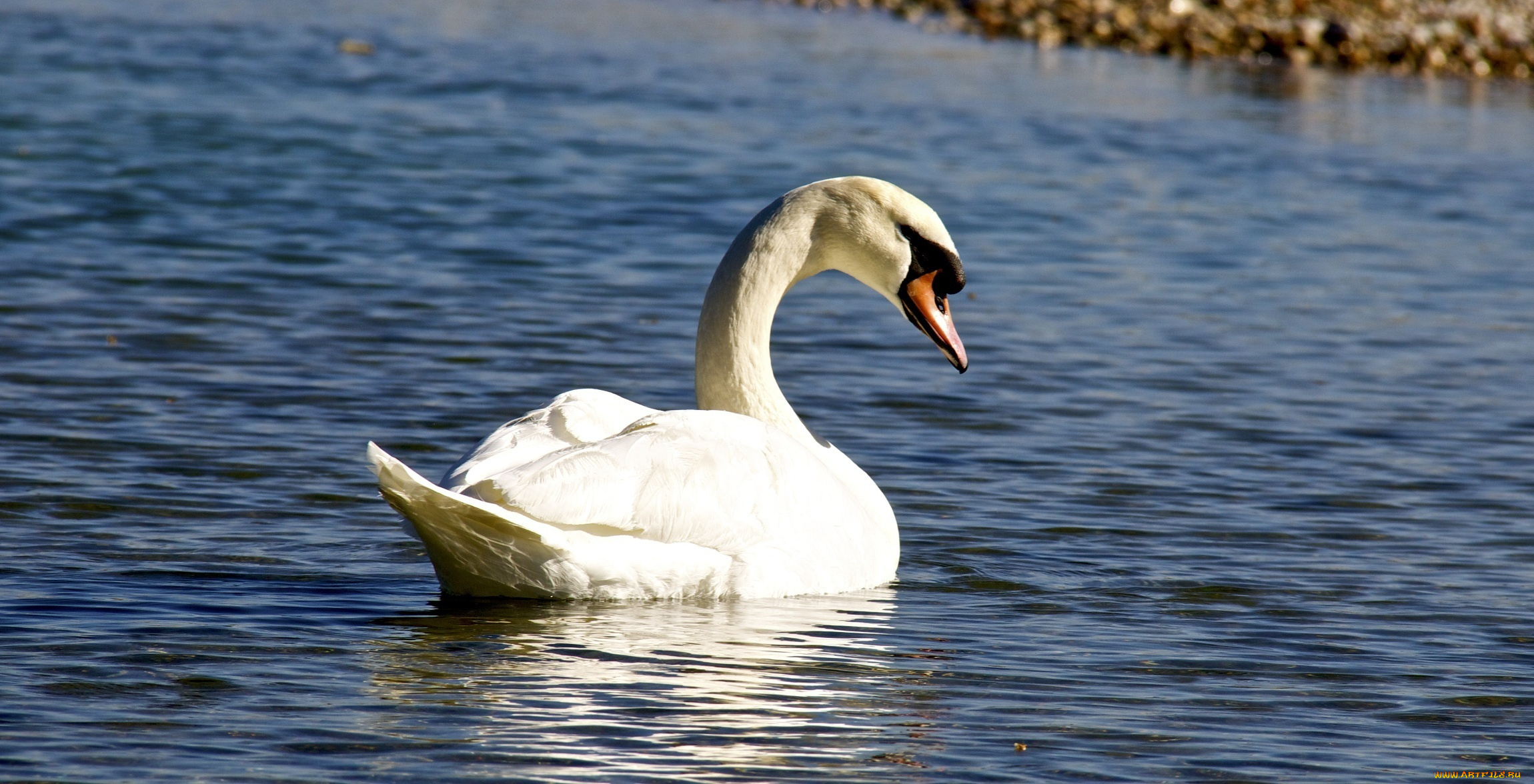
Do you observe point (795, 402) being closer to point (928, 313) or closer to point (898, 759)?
point (928, 313)

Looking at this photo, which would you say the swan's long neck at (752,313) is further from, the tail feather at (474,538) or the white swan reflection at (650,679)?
the tail feather at (474,538)

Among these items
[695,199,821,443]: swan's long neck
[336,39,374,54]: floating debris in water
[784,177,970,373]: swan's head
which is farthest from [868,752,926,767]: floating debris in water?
[336,39,374,54]: floating debris in water

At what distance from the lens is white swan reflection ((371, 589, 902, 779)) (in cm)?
527

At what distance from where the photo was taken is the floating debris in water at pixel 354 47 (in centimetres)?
2536

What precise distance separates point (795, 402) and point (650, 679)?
457 centimetres

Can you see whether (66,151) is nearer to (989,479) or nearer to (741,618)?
(989,479)

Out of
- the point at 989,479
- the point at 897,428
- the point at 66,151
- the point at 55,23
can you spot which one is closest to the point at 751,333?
the point at 989,479

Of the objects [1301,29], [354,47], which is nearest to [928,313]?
[354,47]

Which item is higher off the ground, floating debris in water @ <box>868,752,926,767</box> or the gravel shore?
the gravel shore

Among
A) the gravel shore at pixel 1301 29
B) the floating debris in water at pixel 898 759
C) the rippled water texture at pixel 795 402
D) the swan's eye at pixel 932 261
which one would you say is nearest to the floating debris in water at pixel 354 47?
the rippled water texture at pixel 795 402

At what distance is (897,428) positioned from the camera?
9859 mm

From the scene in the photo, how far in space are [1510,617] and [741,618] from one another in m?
2.69

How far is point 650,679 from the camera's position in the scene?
579 cm

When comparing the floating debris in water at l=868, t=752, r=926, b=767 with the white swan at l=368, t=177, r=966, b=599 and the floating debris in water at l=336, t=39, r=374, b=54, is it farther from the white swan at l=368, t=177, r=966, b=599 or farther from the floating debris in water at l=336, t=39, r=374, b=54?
the floating debris in water at l=336, t=39, r=374, b=54
